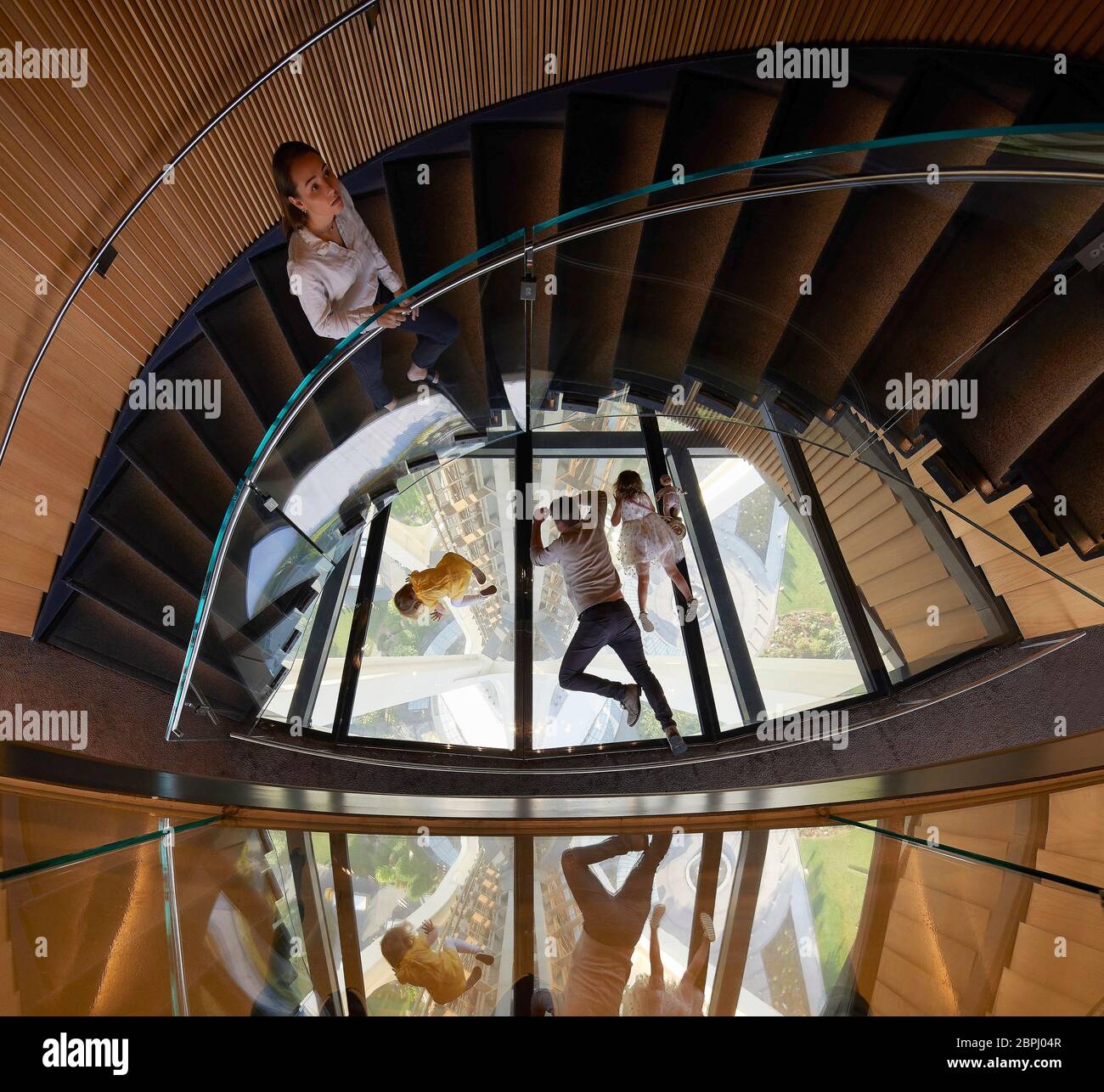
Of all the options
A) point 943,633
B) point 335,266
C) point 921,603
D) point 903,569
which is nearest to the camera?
point 335,266

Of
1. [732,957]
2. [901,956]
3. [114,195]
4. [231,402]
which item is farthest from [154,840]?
[231,402]

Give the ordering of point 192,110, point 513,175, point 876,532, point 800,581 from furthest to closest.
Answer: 1. point 800,581
2. point 876,532
3. point 513,175
4. point 192,110

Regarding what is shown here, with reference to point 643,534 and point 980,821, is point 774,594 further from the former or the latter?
point 980,821

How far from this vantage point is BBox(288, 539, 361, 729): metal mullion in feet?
17.5

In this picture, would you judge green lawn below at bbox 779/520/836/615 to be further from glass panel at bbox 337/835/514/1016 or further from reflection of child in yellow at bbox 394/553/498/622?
glass panel at bbox 337/835/514/1016

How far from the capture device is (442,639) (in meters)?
5.54

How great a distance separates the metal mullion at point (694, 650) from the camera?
17.0 ft

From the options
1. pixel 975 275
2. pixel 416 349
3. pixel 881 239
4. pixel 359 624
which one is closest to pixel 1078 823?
pixel 975 275

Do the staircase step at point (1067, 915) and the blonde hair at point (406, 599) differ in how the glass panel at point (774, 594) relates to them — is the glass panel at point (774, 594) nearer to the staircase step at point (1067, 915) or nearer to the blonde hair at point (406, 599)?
the blonde hair at point (406, 599)

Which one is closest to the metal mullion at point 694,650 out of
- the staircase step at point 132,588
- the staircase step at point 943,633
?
the staircase step at point 943,633

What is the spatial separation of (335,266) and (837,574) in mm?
3775

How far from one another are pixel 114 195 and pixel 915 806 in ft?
13.0

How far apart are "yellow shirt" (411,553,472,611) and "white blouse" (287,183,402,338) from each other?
2.02 meters

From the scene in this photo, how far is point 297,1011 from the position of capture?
66 cm
